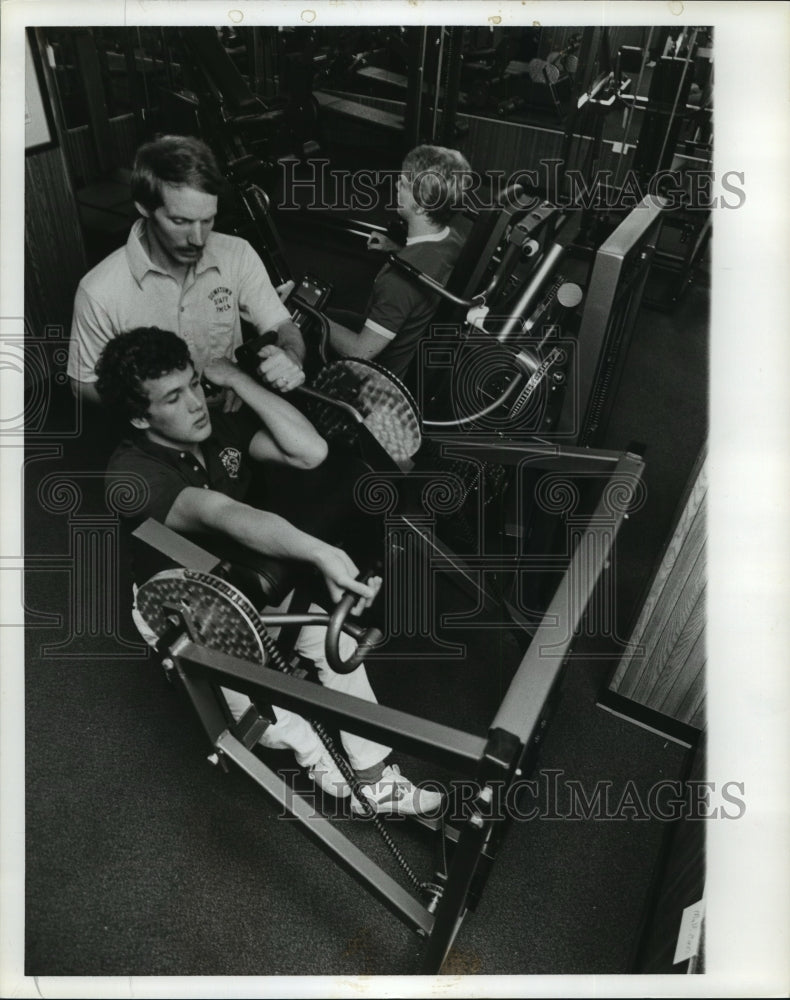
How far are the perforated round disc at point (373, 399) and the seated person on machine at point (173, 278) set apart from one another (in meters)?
0.09

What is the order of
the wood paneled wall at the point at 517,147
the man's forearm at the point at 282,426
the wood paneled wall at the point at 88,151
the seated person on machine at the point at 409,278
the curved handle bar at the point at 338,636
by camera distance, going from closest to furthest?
1. the curved handle bar at the point at 338,636
2. the man's forearm at the point at 282,426
3. the wood paneled wall at the point at 88,151
4. the seated person on machine at the point at 409,278
5. the wood paneled wall at the point at 517,147

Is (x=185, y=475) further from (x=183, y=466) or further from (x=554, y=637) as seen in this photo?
(x=554, y=637)

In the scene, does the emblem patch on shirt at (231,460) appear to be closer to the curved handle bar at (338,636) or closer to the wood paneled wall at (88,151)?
the curved handle bar at (338,636)

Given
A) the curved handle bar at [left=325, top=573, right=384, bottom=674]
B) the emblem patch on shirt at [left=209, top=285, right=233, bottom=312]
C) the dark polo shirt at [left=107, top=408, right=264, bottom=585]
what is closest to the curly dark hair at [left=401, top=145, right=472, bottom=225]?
the emblem patch on shirt at [left=209, top=285, right=233, bottom=312]

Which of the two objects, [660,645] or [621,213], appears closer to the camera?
[660,645]

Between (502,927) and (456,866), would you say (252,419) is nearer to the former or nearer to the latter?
(456,866)

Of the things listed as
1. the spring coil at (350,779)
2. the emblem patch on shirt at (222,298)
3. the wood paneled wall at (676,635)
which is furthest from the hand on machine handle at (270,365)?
the wood paneled wall at (676,635)

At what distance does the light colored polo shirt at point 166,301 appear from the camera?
175 cm

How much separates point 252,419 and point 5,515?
23.9 inches

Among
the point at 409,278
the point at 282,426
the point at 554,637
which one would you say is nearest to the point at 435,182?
the point at 409,278

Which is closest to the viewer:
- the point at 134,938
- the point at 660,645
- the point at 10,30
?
the point at 10,30

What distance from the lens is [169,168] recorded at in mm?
1769

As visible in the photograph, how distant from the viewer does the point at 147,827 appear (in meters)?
1.86

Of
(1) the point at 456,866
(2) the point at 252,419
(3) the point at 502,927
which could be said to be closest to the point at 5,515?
(2) the point at 252,419
